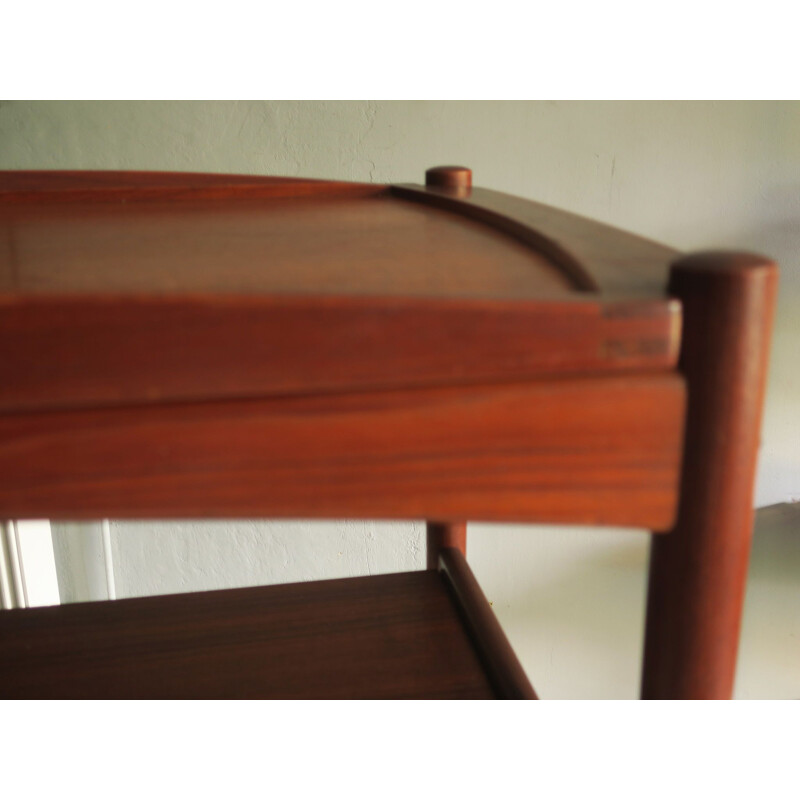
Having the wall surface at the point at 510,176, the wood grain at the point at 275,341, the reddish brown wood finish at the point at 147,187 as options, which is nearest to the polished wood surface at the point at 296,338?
the wood grain at the point at 275,341

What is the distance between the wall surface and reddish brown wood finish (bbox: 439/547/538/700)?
1.42ft

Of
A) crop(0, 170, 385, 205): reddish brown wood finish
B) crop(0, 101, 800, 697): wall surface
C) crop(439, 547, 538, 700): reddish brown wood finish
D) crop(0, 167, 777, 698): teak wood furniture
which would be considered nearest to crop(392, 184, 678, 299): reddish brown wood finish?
crop(0, 167, 777, 698): teak wood furniture

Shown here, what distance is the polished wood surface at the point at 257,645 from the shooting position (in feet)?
1.99

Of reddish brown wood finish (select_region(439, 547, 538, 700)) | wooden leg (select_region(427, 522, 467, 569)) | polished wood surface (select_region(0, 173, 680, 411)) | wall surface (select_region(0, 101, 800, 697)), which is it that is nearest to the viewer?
polished wood surface (select_region(0, 173, 680, 411))

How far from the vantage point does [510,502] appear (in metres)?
0.30

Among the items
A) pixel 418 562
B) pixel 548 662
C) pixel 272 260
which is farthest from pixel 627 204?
pixel 272 260

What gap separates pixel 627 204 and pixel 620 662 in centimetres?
71

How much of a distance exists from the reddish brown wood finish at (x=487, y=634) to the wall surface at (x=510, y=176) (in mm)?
434

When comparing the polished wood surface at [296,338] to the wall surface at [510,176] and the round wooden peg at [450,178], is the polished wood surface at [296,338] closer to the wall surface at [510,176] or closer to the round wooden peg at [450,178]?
the round wooden peg at [450,178]

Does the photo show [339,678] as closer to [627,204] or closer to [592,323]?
[592,323]

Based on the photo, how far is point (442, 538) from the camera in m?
0.82

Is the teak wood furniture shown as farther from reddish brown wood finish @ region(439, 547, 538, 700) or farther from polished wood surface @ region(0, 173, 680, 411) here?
reddish brown wood finish @ region(439, 547, 538, 700)

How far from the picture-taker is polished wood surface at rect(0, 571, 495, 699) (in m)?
0.61

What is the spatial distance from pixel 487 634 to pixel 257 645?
179 millimetres
